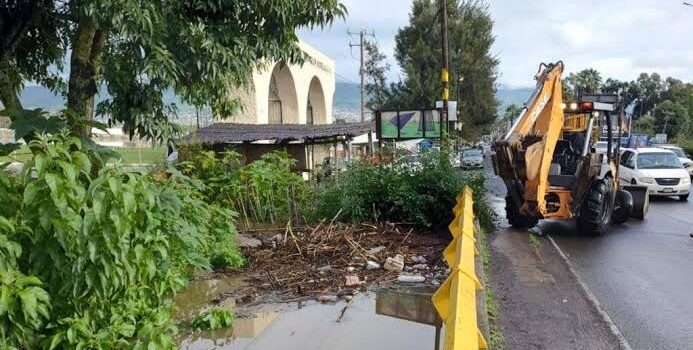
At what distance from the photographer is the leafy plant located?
587cm

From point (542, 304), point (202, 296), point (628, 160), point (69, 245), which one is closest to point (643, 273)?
point (542, 304)

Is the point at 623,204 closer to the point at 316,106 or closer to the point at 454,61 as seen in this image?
the point at 316,106

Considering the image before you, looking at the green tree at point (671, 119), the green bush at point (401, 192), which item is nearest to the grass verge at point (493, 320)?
the green bush at point (401, 192)

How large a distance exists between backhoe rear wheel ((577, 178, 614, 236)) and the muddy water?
18.1ft

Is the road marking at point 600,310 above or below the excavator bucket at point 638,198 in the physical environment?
below

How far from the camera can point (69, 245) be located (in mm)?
3383

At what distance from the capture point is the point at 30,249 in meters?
3.47

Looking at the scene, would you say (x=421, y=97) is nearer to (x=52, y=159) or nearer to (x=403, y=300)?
(x=403, y=300)

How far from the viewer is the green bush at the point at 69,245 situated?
324 cm

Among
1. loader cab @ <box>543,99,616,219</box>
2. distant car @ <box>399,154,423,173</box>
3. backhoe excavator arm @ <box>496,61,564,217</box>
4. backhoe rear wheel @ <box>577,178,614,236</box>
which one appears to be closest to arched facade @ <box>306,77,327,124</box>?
loader cab @ <box>543,99,616,219</box>

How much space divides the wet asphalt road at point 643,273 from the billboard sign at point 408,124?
6.80 metres

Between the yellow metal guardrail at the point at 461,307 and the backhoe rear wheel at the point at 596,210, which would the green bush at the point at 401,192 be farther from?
the yellow metal guardrail at the point at 461,307

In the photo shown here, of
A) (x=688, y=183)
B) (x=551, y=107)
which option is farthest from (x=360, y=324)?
(x=688, y=183)

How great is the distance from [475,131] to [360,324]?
43.7m
